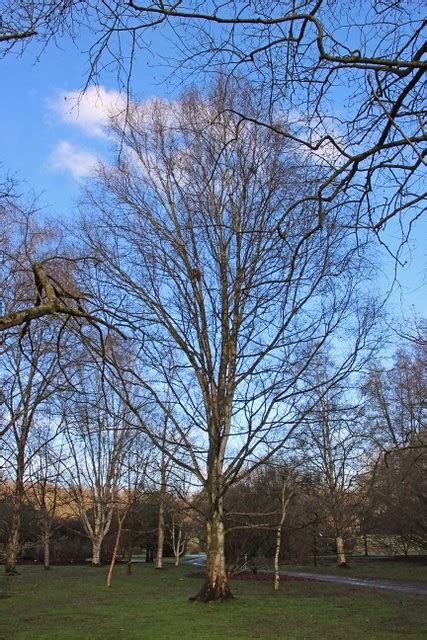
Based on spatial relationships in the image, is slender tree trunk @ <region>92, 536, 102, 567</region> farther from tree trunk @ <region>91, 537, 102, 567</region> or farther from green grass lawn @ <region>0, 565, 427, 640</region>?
green grass lawn @ <region>0, 565, 427, 640</region>

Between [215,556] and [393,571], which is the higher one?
[215,556]

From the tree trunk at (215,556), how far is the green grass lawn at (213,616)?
305 mm

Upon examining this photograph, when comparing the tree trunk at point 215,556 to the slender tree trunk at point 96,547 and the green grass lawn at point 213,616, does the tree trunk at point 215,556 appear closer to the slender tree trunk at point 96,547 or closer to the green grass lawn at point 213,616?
the green grass lawn at point 213,616

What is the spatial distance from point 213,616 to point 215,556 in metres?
1.56

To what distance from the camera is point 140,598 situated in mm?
17422

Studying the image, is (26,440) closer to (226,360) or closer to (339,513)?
(226,360)

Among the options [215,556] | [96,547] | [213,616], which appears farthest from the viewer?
[96,547]

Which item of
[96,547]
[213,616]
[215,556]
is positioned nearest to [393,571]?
[96,547]

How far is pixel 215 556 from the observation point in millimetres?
13484

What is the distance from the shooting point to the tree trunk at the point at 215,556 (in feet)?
44.4

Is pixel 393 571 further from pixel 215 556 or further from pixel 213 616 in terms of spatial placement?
pixel 213 616

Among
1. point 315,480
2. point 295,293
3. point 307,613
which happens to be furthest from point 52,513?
point 295,293

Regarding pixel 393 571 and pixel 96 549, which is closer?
pixel 393 571

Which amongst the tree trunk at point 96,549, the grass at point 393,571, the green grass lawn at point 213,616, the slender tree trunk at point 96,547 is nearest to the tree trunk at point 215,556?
the green grass lawn at point 213,616
